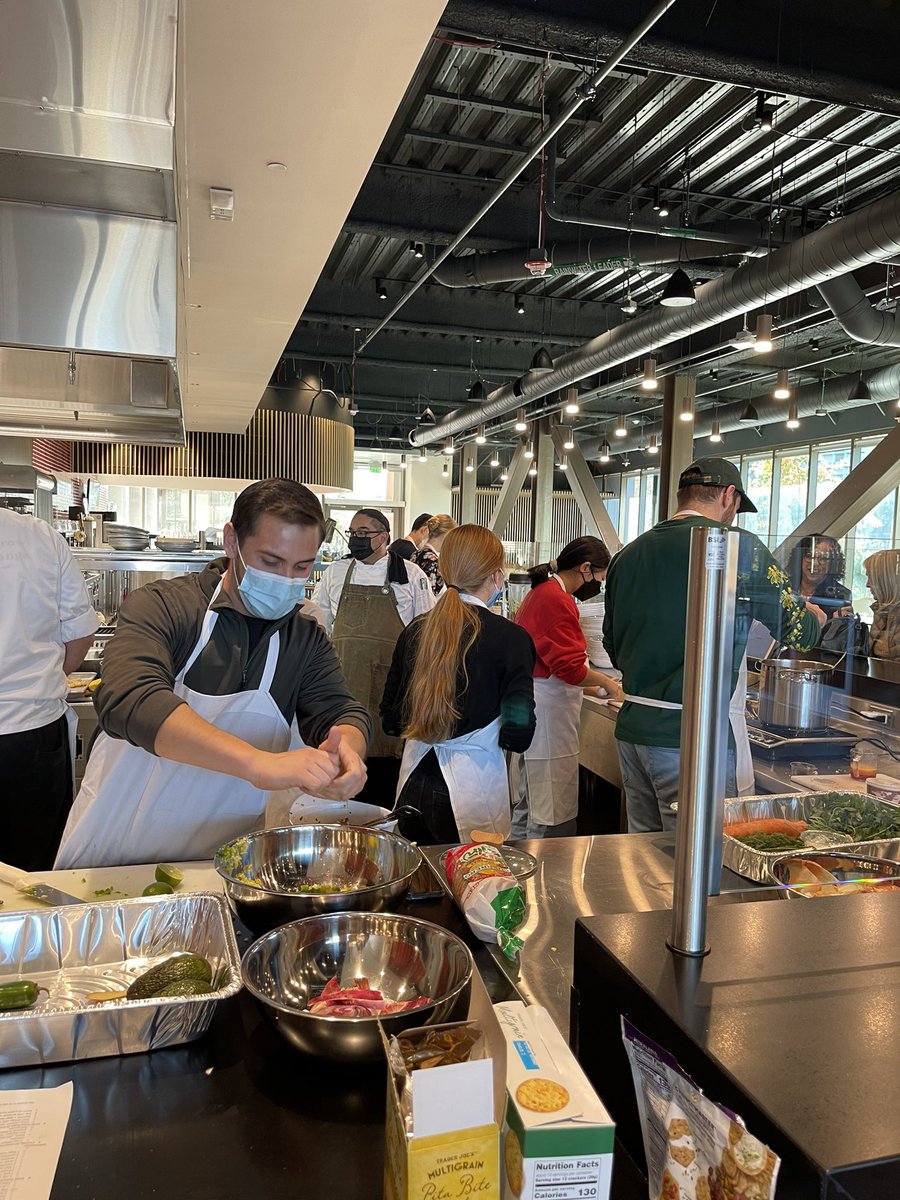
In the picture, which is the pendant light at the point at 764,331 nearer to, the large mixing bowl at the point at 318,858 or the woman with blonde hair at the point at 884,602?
the woman with blonde hair at the point at 884,602

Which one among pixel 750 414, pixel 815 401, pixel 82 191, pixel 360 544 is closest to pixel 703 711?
pixel 82 191

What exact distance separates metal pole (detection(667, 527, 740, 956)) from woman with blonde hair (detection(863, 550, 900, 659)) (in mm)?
2085

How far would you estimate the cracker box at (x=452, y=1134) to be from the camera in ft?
2.46

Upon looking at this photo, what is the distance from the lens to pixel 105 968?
4.63 feet

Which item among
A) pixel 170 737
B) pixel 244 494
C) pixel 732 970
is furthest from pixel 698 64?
pixel 732 970

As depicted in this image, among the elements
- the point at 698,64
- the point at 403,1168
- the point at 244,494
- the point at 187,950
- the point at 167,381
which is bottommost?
the point at 187,950

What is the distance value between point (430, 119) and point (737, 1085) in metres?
6.06

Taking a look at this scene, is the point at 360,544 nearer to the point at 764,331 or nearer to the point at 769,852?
the point at 769,852

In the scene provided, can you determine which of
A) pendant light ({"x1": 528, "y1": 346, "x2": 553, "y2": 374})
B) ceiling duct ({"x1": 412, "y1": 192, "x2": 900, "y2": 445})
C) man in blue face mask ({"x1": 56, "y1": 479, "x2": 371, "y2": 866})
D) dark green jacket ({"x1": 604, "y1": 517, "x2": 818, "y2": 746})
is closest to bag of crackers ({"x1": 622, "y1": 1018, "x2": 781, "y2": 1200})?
man in blue face mask ({"x1": 56, "y1": 479, "x2": 371, "y2": 866})

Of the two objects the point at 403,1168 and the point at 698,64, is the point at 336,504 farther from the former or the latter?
the point at 403,1168

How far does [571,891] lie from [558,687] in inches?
104

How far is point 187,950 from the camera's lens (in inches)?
57.4

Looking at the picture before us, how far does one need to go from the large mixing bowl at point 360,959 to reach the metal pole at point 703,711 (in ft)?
1.08

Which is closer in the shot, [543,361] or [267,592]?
[267,592]
